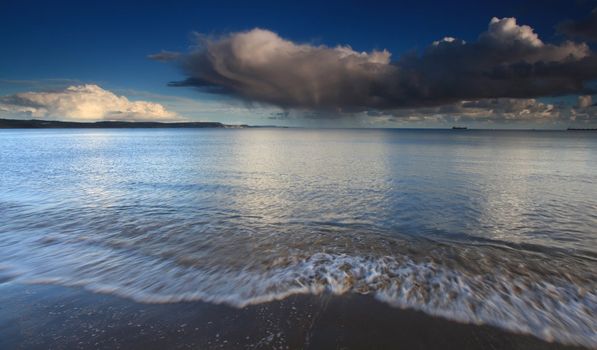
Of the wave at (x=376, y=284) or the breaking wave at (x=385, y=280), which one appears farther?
the breaking wave at (x=385, y=280)

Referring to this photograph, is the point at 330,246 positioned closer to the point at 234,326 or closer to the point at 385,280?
the point at 385,280

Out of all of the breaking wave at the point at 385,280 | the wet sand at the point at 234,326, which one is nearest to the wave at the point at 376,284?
the breaking wave at the point at 385,280

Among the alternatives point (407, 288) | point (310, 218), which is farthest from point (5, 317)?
point (310, 218)

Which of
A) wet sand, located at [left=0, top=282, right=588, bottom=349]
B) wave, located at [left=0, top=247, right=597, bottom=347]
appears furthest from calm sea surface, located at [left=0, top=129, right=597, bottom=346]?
wet sand, located at [left=0, top=282, right=588, bottom=349]

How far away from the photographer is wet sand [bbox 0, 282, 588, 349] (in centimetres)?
571

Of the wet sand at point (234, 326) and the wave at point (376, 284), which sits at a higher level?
the wet sand at point (234, 326)

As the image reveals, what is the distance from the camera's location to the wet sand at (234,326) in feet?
18.7

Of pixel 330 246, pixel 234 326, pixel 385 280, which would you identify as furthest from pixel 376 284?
pixel 234 326

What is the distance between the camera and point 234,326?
6199 millimetres

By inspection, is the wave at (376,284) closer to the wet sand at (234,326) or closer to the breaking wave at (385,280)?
the breaking wave at (385,280)

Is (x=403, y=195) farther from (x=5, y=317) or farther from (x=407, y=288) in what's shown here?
(x=5, y=317)

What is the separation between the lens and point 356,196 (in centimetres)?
1975

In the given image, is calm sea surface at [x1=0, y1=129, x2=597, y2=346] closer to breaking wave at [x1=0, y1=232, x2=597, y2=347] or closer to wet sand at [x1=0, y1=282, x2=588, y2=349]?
breaking wave at [x1=0, y1=232, x2=597, y2=347]

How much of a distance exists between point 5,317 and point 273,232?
7863 millimetres
